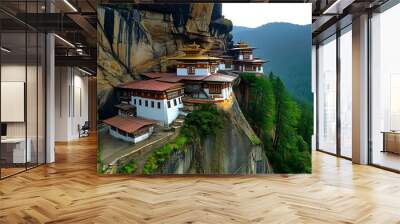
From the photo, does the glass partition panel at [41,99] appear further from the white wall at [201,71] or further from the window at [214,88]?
the window at [214,88]

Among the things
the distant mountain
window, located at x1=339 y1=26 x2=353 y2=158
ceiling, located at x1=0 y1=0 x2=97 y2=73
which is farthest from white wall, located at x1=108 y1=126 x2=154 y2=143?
window, located at x1=339 y1=26 x2=353 y2=158

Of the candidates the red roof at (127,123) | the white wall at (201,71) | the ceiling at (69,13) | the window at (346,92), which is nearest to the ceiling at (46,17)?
the ceiling at (69,13)

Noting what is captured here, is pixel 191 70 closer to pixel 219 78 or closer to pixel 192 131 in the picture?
pixel 219 78

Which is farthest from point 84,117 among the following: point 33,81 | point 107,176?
point 107,176

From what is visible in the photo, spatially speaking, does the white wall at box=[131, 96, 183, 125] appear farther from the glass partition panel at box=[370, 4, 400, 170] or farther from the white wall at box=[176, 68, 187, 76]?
the glass partition panel at box=[370, 4, 400, 170]

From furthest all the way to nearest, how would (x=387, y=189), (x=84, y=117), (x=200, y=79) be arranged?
(x=84, y=117), (x=200, y=79), (x=387, y=189)

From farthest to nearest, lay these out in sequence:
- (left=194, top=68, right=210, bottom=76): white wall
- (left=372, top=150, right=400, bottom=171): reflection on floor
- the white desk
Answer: (left=372, top=150, right=400, bottom=171): reflection on floor < the white desk < (left=194, top=68, right=210, bottom=76): white wall

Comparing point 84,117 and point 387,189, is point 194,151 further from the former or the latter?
point 84,117
